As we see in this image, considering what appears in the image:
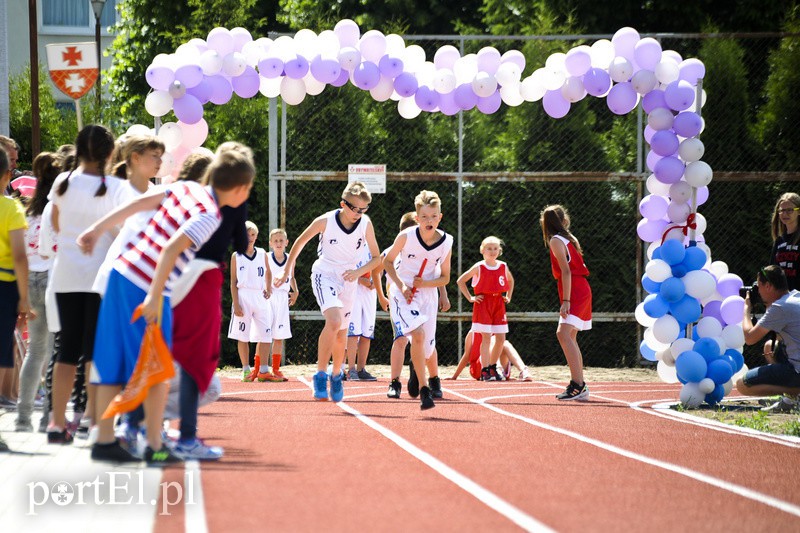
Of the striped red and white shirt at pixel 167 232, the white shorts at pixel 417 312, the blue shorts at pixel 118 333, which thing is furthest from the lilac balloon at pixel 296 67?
the blue shorts at pixel 118 333

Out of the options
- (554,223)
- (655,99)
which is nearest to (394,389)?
(554,223)

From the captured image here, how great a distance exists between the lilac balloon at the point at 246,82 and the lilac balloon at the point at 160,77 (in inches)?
31.9

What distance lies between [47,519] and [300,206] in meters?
11.6

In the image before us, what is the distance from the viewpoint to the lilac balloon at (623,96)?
1323 centimetres

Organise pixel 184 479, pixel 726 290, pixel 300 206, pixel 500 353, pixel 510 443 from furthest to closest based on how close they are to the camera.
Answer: pixel 300 206 → pixel 500 353 → pixel 726 290 → pixel 510 443 → pixel 184 479

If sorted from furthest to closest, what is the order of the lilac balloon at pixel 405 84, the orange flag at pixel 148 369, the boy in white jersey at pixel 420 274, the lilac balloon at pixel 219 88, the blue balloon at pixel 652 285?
the lilac balloon at pixel 405 84 < the lilac balloon at pixel 219 88 < the blue balloon at pixel 652 285 < the boy in white jersey at pixel 420 274 < the orange flag at pixel 148 369

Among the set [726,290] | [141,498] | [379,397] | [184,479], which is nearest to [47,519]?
[141,498]

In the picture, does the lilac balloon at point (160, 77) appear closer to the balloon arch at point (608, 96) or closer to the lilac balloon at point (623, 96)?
the balloon arch at point (608, 96)

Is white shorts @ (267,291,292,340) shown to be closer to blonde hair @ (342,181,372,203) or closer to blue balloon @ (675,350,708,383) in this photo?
blonde hair @ (342,181,372,203)

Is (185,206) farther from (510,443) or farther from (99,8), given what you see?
(99,8)

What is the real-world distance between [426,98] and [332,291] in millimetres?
3457

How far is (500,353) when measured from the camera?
15.3m

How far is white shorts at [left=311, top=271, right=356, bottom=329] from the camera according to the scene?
11.3 metres

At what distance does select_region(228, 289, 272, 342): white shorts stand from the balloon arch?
2.45m
